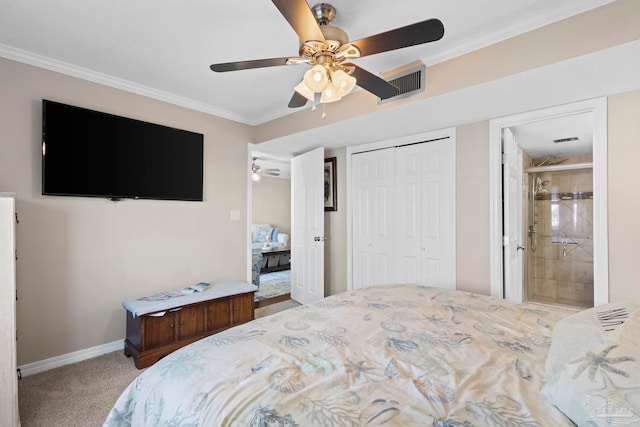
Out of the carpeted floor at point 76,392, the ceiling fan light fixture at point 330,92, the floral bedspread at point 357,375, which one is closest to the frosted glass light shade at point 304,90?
the ceiling fan light fixture at point 330,92

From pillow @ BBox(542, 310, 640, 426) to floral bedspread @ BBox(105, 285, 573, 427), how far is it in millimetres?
56

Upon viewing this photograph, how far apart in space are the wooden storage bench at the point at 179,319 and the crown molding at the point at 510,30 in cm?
270

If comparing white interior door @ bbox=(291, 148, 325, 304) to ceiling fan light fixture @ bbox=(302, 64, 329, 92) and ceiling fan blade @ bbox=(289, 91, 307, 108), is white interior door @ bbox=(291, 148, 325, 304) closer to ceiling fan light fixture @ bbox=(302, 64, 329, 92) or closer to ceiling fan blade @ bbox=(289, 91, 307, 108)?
ceiling fan blade @ bbox=(289, 91, 307, 108)

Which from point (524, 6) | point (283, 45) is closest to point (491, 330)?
point (524, 6)

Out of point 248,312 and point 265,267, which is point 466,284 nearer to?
point 248,312

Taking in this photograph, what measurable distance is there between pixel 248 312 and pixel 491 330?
233cm

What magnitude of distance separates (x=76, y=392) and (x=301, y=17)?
2775mm

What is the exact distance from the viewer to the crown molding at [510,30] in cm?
163

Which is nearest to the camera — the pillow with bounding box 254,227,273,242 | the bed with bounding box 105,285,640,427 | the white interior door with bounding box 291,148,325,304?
the bed with bounding box 105,285,640,427

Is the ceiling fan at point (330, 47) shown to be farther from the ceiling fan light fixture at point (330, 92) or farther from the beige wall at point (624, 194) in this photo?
the beige wall at point (624, 194)

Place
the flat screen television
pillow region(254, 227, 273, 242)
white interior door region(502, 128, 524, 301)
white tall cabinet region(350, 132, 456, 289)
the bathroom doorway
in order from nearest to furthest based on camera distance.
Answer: the flat screen television → white interior door region(502, 128, 524, 301) → white tall cabinet region(350, 132, 456, 289) → the bathroom doorway → pillow region(254, 227, 273, 242)

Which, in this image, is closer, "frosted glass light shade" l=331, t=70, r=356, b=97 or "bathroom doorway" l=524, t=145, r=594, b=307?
"frosted glass light shade" l=331, t=70, r=356, b=97

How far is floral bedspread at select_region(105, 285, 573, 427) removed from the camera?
2.67ft

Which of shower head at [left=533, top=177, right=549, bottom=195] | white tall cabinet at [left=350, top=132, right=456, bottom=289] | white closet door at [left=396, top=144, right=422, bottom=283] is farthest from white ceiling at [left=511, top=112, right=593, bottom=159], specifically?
white closet door at [left=396, top=144, right=422, bottom=283]
